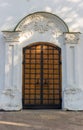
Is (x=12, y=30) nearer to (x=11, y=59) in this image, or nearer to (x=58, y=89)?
(x=11, y=59)

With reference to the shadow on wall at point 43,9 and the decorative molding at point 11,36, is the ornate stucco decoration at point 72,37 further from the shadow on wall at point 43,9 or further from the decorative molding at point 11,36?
the decorative molding at point 11,36

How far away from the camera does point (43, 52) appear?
40.9ft

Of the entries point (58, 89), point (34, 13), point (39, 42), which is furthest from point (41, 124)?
point (34, 13)

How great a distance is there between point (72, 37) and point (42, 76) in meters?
1.82

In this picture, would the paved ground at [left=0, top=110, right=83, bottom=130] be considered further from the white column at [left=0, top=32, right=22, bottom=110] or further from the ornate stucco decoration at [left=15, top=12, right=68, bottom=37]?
the ornate stucco decoration at [left=15, top=12, right=68, bottom=37]

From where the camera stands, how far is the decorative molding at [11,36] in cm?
1213

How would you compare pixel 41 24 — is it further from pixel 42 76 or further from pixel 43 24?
pixel 42 76

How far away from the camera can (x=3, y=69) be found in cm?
1217

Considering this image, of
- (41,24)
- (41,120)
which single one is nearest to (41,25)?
(41,24)

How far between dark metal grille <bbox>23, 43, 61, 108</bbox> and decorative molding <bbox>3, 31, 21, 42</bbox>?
55cm

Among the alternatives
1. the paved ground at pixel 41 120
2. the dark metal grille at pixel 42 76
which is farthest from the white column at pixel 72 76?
the paved ground at pixel 41 120

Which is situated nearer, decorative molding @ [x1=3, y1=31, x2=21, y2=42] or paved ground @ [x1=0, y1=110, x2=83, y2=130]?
paved ground @ [x1=0, y1=110, x2=83, y2=130]

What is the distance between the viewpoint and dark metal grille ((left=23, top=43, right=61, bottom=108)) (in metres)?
12.3

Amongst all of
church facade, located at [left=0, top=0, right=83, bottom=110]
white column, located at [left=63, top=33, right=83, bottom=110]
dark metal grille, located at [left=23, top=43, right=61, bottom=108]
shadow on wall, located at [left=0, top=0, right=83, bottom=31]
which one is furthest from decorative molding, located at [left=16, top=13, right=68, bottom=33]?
dark metal grille, located at [left=23, top=43, right=61, bottom=108]
